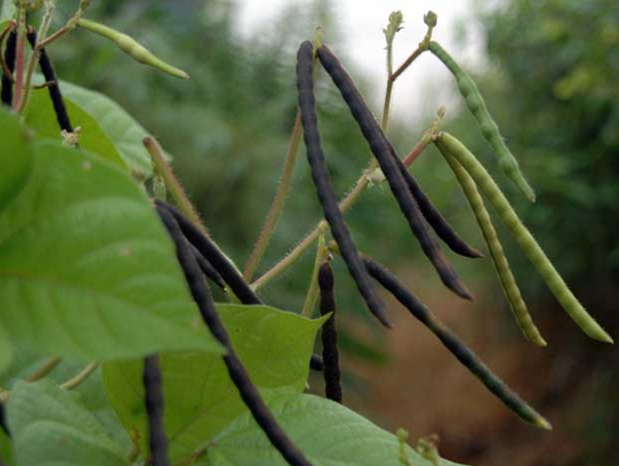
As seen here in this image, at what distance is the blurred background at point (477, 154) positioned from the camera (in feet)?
8.23

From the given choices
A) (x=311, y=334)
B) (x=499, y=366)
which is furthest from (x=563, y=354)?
(x=311, y=334)

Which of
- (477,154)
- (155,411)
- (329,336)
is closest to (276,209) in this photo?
(329,336)

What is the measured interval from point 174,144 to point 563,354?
5.81 ft

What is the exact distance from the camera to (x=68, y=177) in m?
0.32

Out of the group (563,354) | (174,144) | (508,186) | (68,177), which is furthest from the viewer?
(563,354)

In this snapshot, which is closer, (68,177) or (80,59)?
(68,177)

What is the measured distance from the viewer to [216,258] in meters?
0.43

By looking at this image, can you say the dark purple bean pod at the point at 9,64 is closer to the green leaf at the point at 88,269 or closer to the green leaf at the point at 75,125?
the green leaf at the point at 75,125

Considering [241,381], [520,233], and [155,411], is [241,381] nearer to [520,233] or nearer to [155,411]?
[155,411]

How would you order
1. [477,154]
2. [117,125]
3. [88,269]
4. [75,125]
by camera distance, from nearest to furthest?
[88,269] < [75,125] < [117,125] < [477,154]

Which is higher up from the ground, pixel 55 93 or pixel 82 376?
pixel 55 93

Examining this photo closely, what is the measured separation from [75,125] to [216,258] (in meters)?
0.16

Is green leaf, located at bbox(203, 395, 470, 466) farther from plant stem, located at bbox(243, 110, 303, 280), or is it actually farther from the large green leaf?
the large green leaf

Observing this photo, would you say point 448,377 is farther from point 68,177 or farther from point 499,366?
point 68,177
